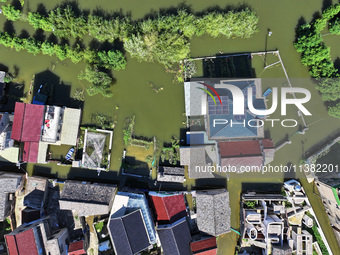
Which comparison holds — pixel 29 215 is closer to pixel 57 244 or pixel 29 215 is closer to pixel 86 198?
pixel 57 244

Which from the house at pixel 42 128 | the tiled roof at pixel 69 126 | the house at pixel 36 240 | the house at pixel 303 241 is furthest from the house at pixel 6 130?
the house at pixel 303 241

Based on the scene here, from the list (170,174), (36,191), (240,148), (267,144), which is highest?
(267,144)

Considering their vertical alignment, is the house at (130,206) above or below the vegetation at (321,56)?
below

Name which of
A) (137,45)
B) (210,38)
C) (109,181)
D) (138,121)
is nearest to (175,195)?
(109,181)

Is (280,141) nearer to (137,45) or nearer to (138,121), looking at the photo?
(138,121)

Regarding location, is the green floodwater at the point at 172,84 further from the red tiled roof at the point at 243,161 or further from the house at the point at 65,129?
the red tiled roof at the point at 243,161

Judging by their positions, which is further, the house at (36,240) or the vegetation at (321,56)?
the vegetation at (321,56)

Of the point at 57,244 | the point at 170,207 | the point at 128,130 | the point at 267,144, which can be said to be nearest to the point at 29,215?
the point at 57,244
